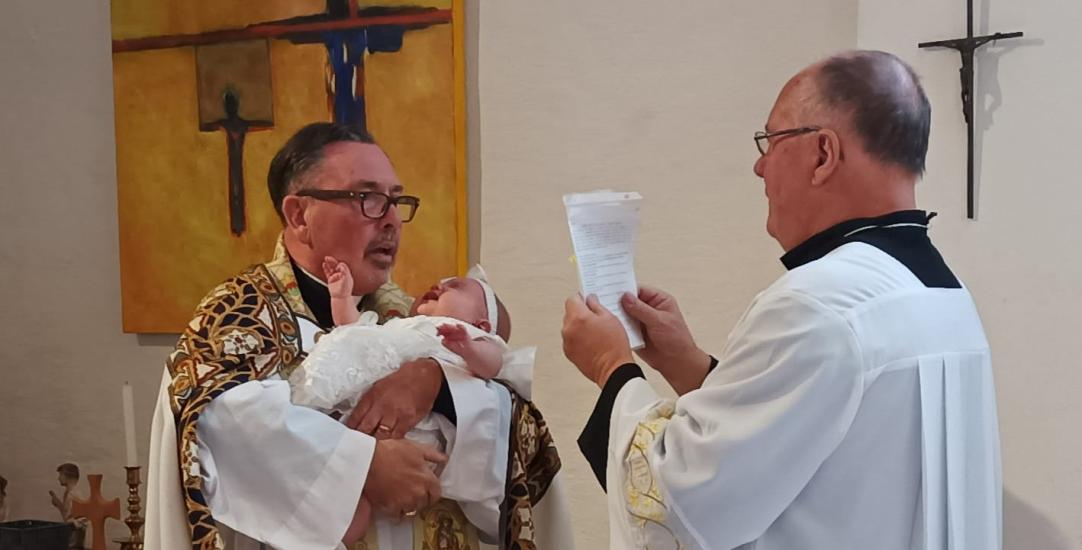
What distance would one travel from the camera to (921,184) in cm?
305

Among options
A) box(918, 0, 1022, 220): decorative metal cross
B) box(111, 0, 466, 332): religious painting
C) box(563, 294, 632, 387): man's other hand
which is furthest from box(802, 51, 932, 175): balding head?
box(111, 0, 466, 332): religious painting

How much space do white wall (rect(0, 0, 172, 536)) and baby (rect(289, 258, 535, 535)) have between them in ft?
6.68

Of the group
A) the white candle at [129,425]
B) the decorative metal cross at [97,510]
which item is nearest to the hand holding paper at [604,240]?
the white candle at [129,425]

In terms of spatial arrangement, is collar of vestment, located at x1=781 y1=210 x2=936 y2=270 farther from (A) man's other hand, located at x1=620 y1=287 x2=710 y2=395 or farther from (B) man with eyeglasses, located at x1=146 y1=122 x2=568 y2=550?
(B) man with eyeglasses, located at x1=146 y1=122 x2=568 y2=550

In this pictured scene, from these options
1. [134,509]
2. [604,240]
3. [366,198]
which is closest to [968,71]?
[604,240]

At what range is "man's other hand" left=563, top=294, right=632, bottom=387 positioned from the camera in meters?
2.09

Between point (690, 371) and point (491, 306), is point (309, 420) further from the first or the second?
point (690, 371)

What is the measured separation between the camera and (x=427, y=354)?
89.0 inches

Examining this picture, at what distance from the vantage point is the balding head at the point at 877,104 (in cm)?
184

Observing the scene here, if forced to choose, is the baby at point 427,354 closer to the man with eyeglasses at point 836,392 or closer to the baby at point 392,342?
the baby at point 392,342

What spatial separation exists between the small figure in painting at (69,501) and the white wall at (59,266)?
26 cm

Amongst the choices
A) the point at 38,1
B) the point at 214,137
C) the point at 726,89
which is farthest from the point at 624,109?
the point at 38,1

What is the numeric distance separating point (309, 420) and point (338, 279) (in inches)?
12.6

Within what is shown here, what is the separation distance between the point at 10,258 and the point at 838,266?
142 inches
